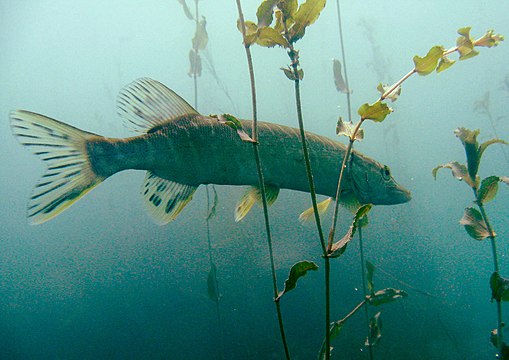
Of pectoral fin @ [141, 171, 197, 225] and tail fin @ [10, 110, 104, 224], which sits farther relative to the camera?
pectoral fin @ [141, 171, 197, 225]

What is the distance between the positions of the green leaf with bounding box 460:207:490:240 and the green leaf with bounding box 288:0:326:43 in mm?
1657

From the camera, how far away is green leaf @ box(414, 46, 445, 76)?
1.49 m

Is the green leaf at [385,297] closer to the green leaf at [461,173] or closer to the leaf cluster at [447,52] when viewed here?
the green leaf at [461,173]

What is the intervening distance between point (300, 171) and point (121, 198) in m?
19.7

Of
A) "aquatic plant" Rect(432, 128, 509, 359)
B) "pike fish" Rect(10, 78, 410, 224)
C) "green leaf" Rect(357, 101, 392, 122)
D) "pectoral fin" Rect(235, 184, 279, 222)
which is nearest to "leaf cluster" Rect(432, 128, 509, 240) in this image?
"aquatic plant" Rect(432, 128, 509, 359)

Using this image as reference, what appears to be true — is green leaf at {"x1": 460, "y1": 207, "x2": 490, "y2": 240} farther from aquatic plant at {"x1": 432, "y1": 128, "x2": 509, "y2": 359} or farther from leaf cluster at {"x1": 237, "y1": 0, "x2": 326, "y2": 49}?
leaf cluster at {"x1": 237, "y1": 0, "x2": 326, "y2": 49}

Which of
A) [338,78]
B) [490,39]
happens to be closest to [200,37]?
[338,78]

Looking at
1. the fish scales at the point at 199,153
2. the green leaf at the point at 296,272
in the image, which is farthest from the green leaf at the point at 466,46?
the green leaf at the point at 296,272

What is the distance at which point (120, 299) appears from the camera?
32.7ft

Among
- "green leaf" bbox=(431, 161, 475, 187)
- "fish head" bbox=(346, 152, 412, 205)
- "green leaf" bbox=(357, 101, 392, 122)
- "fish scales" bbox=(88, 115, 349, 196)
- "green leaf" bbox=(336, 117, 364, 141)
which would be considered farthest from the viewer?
"fish head" bbox=(346, 152, 412, 205)

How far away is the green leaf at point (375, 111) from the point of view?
1.36 meters

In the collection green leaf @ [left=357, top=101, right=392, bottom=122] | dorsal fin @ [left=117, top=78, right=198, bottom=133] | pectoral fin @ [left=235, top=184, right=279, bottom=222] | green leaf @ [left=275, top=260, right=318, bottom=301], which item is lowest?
green leaf @ [left=275, top=260, right=318, bottom=301]

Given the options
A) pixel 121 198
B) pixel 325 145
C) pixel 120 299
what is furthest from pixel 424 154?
pixel 325 145

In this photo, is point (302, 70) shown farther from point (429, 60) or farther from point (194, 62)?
point (194, 62)
